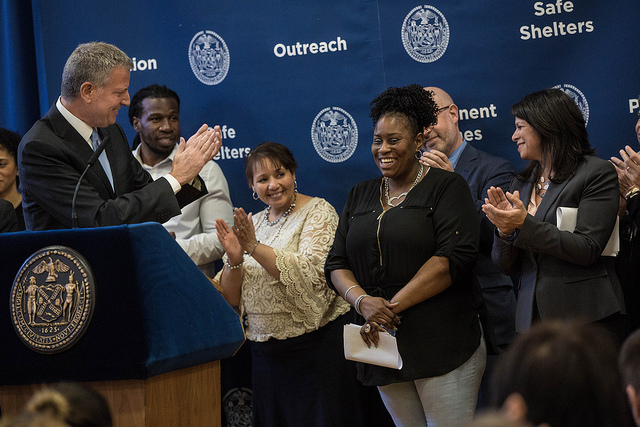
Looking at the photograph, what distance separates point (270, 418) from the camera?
148 inches

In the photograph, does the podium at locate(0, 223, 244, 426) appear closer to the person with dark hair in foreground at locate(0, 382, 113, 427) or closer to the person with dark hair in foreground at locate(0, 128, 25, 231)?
the person with dark hair in foreground at locate(0, 382, 113, 427)

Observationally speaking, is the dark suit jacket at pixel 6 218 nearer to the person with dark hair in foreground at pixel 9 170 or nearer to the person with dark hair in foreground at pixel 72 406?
the person with dark hair in foreground at pixel 9 170

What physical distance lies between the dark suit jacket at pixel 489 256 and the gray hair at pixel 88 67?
1.87 meters

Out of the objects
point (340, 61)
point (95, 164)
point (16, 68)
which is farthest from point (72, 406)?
point (16, 68)

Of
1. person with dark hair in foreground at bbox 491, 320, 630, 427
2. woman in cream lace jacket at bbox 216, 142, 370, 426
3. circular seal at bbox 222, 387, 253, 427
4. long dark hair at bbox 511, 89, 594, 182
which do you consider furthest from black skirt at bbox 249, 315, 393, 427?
person with dark hair in foreground at bbox 491, 320, 630, 427

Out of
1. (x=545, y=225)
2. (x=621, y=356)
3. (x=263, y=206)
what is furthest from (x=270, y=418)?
(x=621, y=356)

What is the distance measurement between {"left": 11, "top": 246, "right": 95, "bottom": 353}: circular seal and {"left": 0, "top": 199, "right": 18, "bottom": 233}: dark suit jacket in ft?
3.78

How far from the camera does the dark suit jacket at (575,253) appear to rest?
2.91 m

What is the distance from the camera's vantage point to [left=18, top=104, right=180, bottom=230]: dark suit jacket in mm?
2432

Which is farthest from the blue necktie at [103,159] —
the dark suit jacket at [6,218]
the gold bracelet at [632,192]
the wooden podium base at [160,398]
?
the gold bracelet at [632,192]

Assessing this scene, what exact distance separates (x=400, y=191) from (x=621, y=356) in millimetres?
1970

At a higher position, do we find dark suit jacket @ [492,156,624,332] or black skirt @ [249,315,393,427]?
dark suit jacket @ [492,156,624,332]

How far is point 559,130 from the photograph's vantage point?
3158mm

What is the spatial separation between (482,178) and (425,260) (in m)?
0.88
